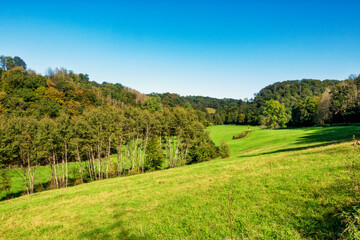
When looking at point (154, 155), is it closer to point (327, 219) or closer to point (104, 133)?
point (104, 133)

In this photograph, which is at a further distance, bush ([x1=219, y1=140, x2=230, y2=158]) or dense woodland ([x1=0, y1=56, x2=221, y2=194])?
bush ([x1=219, y1=140, x2=230, y2=158])

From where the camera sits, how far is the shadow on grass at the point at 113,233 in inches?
291

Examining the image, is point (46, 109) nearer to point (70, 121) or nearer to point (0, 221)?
point (70, 121)

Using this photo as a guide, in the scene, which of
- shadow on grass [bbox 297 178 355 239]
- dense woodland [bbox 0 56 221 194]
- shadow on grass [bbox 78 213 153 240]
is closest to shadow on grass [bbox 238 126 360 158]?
shadow on grass [bbox 297 178 355 239]

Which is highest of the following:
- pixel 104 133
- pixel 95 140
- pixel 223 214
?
pixel 104 133

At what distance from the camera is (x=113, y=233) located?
8039mm

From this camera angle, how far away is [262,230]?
5742 millimetres

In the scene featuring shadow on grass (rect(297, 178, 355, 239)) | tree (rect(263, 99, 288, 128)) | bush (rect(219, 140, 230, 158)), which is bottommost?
bush (rect(219, 140, 230, 158))

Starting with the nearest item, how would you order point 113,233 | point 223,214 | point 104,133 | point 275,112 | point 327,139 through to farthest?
1. point 223,214
2. point 113,233
3. point 327,139
4. point 104,133
5. point 275,112

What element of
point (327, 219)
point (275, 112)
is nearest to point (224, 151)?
point (327, 219)

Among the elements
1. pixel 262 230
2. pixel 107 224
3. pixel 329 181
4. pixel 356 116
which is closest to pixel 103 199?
pixel 107 224

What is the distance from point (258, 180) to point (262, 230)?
466 cm

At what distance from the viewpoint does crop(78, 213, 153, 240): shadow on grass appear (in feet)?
24.2

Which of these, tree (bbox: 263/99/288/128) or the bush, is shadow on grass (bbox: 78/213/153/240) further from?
tree (bbox: 263/99/288/128)
